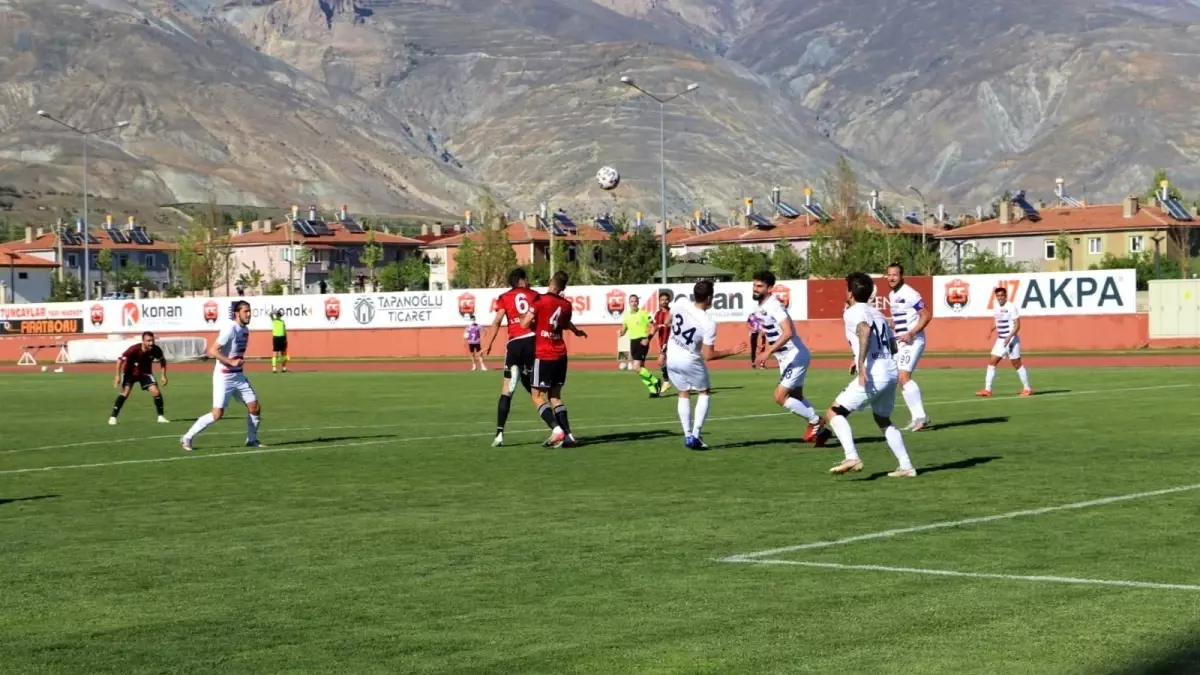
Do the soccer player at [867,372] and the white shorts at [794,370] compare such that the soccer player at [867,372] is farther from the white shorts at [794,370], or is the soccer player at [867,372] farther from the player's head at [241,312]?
the player's head at [241,312]

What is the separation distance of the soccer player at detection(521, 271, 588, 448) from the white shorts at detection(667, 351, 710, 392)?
1.50m

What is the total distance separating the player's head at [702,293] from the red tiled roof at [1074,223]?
13285 cm

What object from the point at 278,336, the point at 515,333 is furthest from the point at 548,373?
the point at 278,336

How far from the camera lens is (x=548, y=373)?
68.1 feet

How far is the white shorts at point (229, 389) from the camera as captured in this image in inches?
862

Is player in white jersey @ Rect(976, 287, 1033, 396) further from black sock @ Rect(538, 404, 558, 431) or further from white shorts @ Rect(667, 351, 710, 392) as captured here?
black sock @ Rect(538, 404, 558, 431)

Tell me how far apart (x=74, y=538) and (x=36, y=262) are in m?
163

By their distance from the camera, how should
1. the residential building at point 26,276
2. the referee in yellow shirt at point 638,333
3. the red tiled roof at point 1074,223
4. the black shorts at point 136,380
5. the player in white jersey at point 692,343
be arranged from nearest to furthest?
the player in white jersey at point 692,343, the black shorts at point 136,380, the referee in yellow shirt at point 638,333, the red tiled roof at point 1074,223, the residential building at point 26,276

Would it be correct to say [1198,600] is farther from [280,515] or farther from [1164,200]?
[1164,200]

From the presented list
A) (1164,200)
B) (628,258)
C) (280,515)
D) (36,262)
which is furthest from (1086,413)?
(36,262)

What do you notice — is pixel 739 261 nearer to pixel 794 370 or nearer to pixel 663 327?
pixel 663 327

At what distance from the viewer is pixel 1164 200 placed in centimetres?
15375

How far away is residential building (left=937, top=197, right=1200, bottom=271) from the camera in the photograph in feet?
481

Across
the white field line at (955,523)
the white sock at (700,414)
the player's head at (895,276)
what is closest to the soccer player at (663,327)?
the player's head at (895,276)
